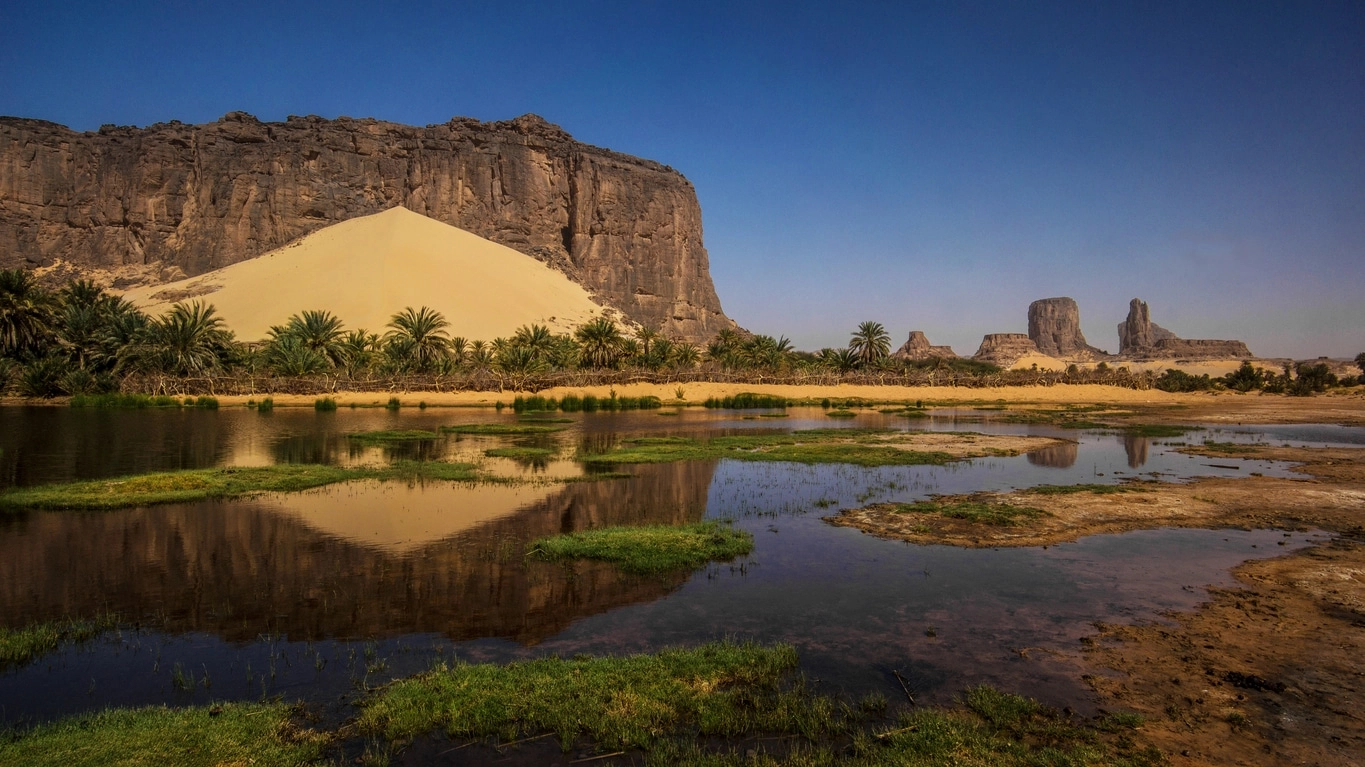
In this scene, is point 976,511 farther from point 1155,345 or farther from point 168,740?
point 1155,345

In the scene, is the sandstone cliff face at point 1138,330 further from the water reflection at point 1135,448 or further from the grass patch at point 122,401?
the grass patch at point 122,401

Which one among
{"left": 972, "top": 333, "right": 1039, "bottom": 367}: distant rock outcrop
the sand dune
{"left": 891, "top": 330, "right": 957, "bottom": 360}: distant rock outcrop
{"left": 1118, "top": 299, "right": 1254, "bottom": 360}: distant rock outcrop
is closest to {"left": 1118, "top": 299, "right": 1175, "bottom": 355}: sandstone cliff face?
{"left": 1118, "top": 299, "right": 1254, "bottom": 360}: distant rock outcrop

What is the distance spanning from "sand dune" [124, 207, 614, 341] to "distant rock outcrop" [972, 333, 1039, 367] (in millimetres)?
106087

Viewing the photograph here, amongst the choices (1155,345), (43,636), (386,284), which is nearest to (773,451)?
(43,636)

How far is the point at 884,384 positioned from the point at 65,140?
150m

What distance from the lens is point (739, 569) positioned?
38.7 feet

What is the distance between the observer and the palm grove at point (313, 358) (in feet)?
174

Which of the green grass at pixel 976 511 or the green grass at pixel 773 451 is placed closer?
the green grass at pixel 976 511

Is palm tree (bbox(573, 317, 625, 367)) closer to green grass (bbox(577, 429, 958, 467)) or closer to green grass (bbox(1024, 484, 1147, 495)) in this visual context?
green grass (bbox(577, 429, 958, 467))

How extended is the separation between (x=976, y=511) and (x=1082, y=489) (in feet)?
16.6

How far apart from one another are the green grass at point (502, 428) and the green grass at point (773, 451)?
673 cm

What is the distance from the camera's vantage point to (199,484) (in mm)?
17594

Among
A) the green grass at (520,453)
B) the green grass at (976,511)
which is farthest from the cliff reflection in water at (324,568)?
the green grass at (520,453)

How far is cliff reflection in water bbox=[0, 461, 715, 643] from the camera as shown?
30.4 feet
